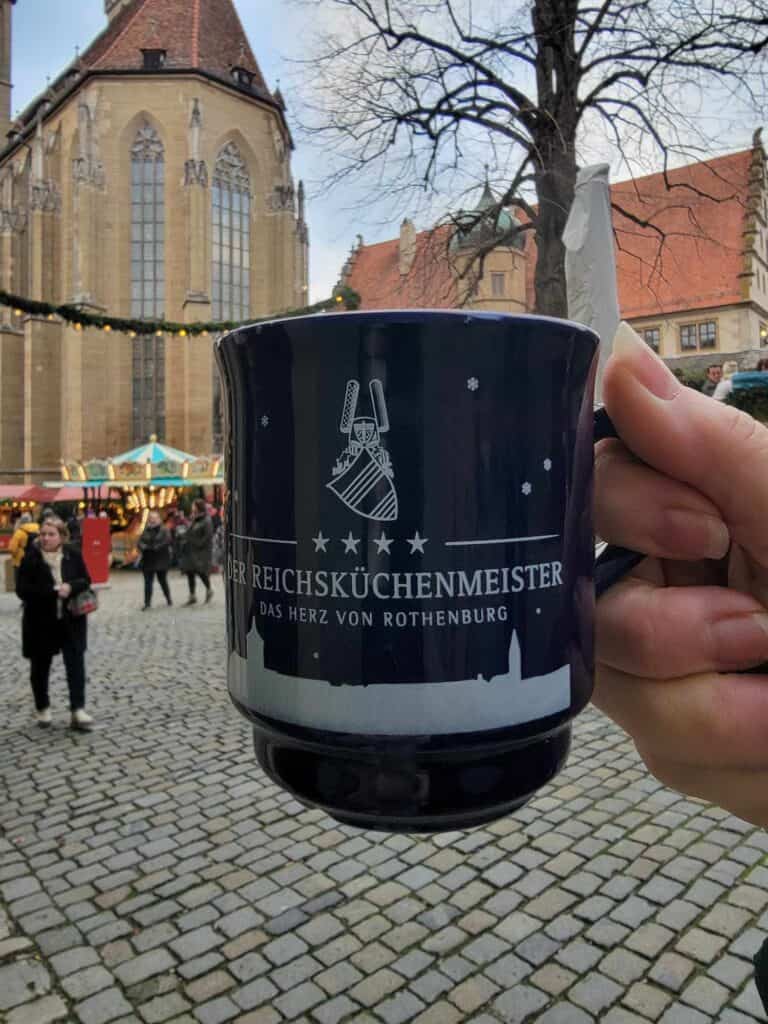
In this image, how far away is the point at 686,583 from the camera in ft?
3.09

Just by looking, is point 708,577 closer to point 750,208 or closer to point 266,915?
point 266,915

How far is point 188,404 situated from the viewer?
31.8m

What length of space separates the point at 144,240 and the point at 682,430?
35.9 m

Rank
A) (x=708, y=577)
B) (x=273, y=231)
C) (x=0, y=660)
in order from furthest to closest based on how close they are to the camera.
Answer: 1. (x=273, y=231)
2. (x=0, y=660)
3. (x=708, y=577)

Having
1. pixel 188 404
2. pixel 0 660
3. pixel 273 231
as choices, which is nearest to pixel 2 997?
pixel 0 660

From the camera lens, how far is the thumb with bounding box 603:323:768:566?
2.56ft

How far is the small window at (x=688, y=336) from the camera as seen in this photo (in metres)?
34.2

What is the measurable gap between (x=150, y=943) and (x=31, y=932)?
50 centimetres

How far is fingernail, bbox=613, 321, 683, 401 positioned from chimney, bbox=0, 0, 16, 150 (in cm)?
4925

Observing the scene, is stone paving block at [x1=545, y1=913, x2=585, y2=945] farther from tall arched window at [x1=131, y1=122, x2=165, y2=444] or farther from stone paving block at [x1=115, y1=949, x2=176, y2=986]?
tall arched window at [x1=131, y1=122, x2=165, y2=444]

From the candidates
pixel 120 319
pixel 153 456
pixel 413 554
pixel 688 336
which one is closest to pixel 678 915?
pixel 413 554

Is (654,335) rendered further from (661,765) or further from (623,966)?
(661,765)

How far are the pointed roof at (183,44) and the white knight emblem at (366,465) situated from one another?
38202mm

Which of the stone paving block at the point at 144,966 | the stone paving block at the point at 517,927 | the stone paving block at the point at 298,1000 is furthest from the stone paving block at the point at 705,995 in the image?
the stone paving block at the point at 144,966
